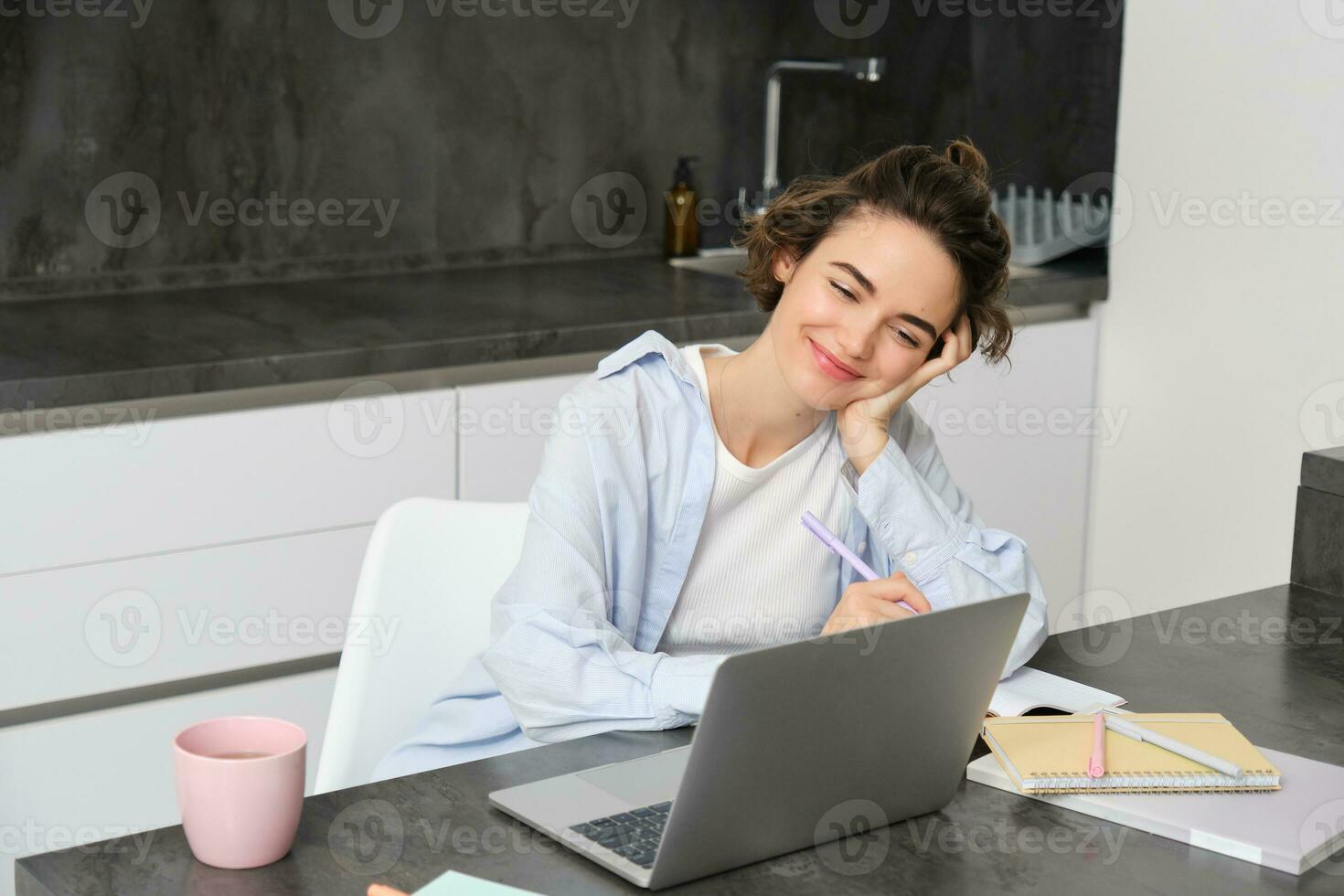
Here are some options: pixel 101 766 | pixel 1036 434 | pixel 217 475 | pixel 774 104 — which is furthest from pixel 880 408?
pixel 774 104

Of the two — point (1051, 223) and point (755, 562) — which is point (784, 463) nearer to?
point (755, 562)

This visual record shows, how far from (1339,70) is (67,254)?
2.05m

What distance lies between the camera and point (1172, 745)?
1.18 meters

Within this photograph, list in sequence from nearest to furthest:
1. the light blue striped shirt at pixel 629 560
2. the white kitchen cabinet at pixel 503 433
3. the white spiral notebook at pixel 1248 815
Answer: the white spiral notebook at pixel 1248 815 < the light blue striped shirt at pixel 629 560 < the white kitchen cabinet at pixel 503 433

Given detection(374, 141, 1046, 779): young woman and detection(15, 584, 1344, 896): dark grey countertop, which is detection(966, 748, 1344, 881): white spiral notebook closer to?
detection(15, 584, 1344, 896): dark grey countertop

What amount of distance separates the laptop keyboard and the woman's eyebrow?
0.58 m

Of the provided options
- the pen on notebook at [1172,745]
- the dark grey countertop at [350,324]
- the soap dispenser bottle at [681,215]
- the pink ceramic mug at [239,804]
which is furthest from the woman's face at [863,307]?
the soap dispenser bottle at [681,215]

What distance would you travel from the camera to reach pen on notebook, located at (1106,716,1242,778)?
1142 mm

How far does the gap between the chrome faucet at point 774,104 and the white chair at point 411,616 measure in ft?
5.53

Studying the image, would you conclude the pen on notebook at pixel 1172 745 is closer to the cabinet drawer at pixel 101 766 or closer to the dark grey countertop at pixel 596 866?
the dark grey countertop at pixel 596 866

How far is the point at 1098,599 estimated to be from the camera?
3.01 meters

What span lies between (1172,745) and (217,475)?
137cm

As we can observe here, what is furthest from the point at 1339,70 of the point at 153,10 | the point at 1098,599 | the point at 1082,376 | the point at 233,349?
the point at 153,10

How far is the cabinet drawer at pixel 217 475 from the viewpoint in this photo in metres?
2.01
